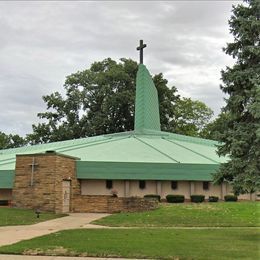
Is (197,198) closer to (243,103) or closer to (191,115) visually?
(243,103)

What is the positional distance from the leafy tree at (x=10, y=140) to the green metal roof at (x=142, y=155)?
1111 inches

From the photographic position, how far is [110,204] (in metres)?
28.3

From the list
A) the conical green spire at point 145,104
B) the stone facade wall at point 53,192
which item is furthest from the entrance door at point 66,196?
the conical green spire at point 145,104

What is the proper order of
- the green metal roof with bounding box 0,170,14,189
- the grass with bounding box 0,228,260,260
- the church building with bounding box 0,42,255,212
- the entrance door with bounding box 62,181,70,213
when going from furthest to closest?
the green metal roof with bounding box 0,170,14,189, the entrance door with bounding box 62,181,70,213, the church building with bounding box 0,42,255,212, the grass with bounding box 0,228,260,260

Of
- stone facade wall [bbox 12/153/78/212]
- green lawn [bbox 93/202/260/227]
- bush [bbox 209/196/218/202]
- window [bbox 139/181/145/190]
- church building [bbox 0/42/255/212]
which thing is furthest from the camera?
window [bbox 139/181/145/190]

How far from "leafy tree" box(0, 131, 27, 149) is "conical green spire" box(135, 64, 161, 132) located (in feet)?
102

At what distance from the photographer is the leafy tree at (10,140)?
237 ft

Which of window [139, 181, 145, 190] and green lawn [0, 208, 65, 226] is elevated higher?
window [139, 181, 145, 190]

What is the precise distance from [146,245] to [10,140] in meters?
64.6

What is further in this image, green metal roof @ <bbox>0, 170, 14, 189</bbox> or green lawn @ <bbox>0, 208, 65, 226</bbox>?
green metal roof @ <bbox>0, 170, 14, 189</bbox>

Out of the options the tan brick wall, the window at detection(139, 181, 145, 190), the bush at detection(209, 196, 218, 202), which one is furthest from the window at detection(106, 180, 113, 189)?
the bush at detection(209, 196, 218, 202)

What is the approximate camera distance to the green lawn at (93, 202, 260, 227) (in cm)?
1956

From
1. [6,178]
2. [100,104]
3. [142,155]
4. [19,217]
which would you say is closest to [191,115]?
[100,104]

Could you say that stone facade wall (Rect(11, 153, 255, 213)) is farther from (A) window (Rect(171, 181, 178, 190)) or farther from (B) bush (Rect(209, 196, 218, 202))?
(A) window (Rect(171, 181, 178, 190))
